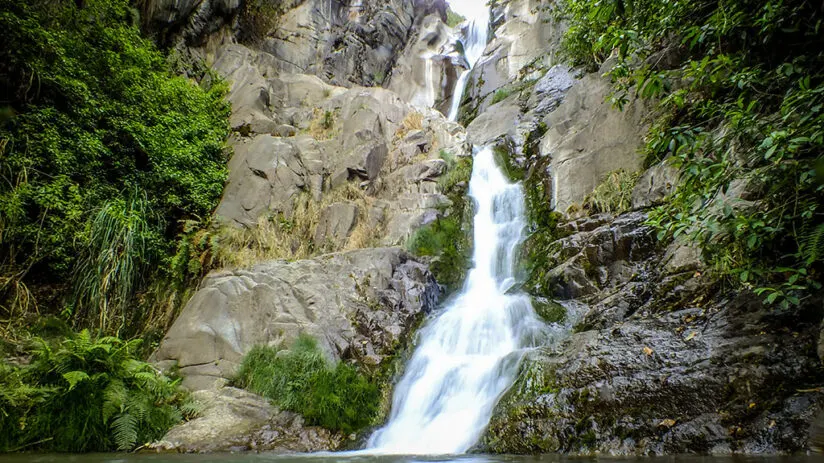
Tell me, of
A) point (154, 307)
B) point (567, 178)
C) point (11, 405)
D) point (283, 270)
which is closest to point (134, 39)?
point (154, 307)

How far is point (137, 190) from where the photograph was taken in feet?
28.4

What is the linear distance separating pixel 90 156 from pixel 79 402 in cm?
569

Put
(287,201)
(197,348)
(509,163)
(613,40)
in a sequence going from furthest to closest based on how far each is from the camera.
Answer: (509,163) < (287,201) < (197,348) < (613,40)

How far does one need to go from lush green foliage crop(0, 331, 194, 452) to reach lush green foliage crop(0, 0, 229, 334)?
2434 millimetres

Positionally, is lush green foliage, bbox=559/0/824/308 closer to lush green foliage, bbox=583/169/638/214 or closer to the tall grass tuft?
lush green foliage, bbox=583/169/638/214

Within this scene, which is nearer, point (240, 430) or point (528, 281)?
point (240, 430)

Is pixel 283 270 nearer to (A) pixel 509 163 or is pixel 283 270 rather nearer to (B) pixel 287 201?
(B) pixel 287 201

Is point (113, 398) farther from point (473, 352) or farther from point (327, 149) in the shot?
point (327, 149)

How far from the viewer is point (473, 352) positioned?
257 inches

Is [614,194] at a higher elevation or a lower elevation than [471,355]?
higher

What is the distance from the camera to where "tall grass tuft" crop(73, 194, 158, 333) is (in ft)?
23.1

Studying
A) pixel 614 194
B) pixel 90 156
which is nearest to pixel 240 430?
pixel 90 156

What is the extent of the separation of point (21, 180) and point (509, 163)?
10156 mm

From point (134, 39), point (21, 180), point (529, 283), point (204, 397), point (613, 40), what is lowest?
point (204, 397)
